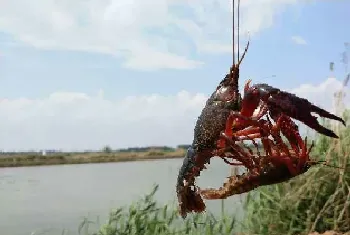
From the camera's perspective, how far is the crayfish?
8.88 feet

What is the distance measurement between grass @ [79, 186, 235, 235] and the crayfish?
140 inches

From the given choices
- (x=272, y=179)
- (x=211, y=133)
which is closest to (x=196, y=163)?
(x=211, y=133)

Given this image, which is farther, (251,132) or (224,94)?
(224,94)

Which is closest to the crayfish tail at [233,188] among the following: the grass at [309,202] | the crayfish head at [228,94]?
the crayfish head at [228,94]

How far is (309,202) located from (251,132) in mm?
5286

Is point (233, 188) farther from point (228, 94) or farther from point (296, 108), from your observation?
point (296, 108)

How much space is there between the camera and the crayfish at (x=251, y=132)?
8.88 feet

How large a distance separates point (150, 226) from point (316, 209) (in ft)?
7.56

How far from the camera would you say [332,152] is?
7980 mm

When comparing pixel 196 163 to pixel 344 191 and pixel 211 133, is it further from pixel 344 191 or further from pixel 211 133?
pixel 344 191

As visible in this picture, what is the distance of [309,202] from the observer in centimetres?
789

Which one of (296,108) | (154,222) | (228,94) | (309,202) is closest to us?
(296,108)

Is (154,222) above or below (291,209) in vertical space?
below

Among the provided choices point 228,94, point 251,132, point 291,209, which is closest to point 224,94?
point 228,94
